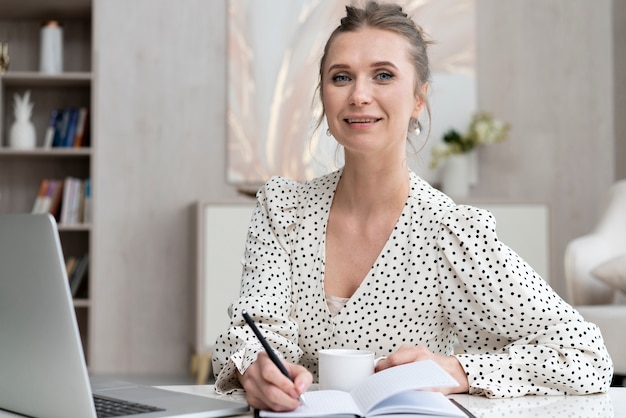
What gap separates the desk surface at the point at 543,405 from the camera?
3.58 ft

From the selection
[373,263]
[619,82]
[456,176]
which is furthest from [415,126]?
[619,82]

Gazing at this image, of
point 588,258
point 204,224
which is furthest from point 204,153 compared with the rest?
point 588,258

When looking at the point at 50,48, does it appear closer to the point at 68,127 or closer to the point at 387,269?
the point at 68,127

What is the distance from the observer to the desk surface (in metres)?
1.09

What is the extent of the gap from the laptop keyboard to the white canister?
3.27m

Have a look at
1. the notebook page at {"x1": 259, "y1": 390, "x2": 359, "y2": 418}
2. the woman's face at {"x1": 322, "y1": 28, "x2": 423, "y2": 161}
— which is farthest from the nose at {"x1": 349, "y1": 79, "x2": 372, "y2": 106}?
the notebook page at {"x1": 259, "y1": 390, "x2": 359, "y2": 418}

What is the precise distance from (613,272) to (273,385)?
220 cm

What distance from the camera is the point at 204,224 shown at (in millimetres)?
3867

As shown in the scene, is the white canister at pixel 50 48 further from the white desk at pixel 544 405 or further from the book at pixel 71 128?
the white desk at pixel 544 405

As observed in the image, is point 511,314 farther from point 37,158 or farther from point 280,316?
point 37,158

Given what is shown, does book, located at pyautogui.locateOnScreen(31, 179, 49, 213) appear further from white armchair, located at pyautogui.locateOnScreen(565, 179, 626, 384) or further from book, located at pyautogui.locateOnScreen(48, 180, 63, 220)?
white armchair, located at pyautogui.locateOnScreen(565, 179, 626, 384)

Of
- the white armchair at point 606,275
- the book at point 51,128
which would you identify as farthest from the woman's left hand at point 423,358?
the book at point 51,128

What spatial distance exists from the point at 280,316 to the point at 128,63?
10.1 feet

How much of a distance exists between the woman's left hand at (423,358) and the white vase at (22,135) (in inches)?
127
